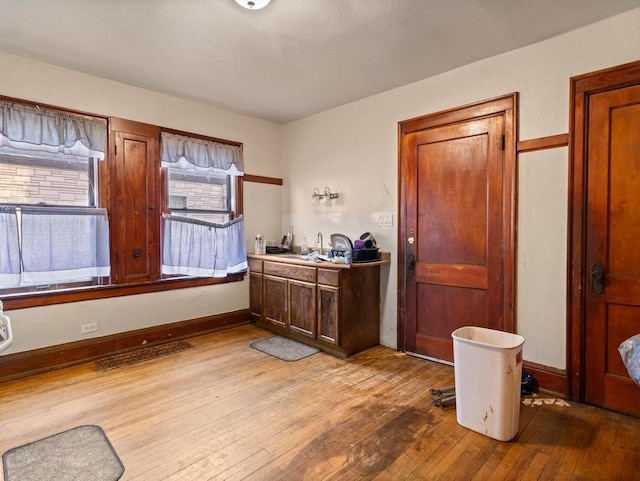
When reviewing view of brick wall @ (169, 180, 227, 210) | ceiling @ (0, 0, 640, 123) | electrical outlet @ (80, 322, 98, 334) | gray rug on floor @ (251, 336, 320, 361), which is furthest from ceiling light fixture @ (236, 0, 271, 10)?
electrical outlet @ (80, 322, 98, 334)

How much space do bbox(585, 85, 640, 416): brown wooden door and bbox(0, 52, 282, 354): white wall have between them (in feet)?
11.3

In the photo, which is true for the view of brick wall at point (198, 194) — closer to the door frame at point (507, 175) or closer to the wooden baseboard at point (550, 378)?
the door frame at point (507, 175)

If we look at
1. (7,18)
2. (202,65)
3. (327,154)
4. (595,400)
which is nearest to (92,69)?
(7,18)

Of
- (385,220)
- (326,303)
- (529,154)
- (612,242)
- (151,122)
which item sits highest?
(151,122)

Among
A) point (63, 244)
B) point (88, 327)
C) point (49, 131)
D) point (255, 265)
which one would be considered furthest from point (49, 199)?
point (255, 265)

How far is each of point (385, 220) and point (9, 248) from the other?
10.7 feet

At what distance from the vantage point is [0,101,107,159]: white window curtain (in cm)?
284

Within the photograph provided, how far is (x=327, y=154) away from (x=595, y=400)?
331 centimetres

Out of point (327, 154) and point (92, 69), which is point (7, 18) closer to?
point (92, 69)

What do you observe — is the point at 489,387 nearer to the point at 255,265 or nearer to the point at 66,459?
the point at 66,459

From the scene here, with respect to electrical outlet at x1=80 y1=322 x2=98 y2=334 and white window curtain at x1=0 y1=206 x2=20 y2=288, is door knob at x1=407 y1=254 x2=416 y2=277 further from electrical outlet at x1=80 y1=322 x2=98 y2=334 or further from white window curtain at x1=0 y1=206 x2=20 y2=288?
white window curtain at x1=0 y1=206 x2=20 y2=288

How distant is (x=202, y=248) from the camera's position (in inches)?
157

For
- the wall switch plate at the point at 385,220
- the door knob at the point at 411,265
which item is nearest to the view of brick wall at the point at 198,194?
the wall switch plate at the point at 385,220

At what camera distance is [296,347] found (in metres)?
3.63
